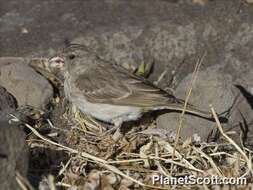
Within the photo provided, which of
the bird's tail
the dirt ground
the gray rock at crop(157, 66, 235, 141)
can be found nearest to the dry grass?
the dirt ground

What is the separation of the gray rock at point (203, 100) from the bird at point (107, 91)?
13cm

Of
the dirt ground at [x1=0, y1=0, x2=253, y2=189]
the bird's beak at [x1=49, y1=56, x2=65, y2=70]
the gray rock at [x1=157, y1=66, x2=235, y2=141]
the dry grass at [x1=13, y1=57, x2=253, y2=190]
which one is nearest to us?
the dry grass at [x1=13, y1=57, x2=253, y2=190]

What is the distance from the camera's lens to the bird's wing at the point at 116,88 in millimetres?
7922

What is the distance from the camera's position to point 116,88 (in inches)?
322

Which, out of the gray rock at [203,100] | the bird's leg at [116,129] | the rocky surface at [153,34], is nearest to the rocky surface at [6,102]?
the rocky surface at [153,34]

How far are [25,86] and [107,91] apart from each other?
0.96 m

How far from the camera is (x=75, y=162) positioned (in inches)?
270

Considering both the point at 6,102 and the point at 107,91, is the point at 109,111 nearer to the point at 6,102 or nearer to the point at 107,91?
the point at 107,91

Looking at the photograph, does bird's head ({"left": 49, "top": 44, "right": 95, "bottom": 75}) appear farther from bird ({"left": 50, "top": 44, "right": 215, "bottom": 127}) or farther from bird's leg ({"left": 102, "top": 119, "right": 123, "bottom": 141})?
bird's leg ({"left": 102, "top": 119, "right": 123, "bottom": 141})

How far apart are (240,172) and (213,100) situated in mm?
1097

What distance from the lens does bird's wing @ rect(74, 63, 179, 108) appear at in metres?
7.92

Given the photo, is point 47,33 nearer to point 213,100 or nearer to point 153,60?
point 153,60

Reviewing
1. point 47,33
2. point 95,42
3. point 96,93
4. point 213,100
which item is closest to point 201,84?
point 213,100

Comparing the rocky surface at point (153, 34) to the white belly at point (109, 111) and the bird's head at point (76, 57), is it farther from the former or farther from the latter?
the white belly at point (109, 111)
